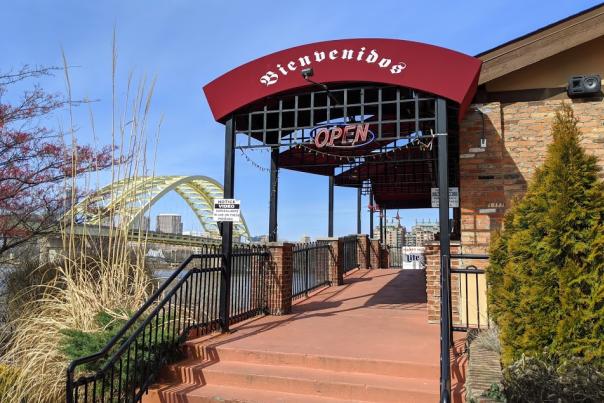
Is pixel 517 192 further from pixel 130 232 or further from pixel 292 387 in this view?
pixel 130 232

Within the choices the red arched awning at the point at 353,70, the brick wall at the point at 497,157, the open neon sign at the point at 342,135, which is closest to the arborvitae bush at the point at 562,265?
the red arched awning at the point at 353,70

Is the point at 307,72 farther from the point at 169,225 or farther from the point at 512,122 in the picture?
the point at 169,225

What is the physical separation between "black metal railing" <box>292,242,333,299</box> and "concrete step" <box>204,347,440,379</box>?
350cm

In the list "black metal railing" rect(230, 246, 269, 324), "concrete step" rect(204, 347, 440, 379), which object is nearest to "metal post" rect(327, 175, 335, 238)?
"black metal railing" rect(230, 246, 269, 324)

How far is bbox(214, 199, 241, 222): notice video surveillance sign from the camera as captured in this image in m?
5.96

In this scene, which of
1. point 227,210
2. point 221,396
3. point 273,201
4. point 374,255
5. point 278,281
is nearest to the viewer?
point 221,396

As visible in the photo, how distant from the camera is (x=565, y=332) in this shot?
3.43 meters

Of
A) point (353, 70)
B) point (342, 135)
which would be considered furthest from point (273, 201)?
point (353, 70)

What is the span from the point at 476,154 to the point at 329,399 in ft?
14.2

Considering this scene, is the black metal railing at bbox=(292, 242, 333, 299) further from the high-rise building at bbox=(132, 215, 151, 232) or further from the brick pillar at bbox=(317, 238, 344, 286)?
the high-rise building at bbox=(132, 215, 151, 232)

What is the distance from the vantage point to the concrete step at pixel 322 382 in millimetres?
4191

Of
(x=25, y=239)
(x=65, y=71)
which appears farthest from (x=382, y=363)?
(x=25, y=239)

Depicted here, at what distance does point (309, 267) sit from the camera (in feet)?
33.5

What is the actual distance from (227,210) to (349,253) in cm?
896
